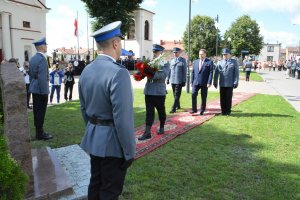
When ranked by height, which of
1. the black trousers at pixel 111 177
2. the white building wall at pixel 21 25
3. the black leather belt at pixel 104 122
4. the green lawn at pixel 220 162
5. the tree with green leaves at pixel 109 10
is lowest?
the green lawn at pixel 220 162

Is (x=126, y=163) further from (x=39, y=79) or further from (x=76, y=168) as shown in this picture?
(x=39, y=79)

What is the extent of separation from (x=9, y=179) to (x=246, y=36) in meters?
56.8

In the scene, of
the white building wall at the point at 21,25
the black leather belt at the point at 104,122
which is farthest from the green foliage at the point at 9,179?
the white building wall at the point at 21,25

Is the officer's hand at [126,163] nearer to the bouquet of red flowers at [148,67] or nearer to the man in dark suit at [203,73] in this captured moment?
the bouquet of red flowers at [148,67]

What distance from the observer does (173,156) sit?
5781 mm

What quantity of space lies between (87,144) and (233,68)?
7.40 m

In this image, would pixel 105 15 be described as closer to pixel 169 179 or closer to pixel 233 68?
pixel 233 68

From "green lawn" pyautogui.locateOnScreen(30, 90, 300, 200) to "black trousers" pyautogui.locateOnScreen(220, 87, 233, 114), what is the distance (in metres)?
0.69

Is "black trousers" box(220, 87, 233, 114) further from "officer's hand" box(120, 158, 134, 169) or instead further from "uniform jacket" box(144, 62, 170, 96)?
"officer's hand" box(120, 158, 134, 169)

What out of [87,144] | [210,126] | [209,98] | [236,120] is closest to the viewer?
[87,144]

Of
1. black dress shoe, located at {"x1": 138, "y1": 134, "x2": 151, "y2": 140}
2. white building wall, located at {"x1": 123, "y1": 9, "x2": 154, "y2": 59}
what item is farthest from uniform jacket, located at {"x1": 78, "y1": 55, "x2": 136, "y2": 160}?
white building wall, located at {"x1": 123, "y1": 9, "x2": 154, "y2": 59}

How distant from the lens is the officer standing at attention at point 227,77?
9.48 metres

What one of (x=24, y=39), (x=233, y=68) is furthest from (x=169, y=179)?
(x=24, y=39)

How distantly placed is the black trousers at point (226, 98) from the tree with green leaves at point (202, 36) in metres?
55.2
